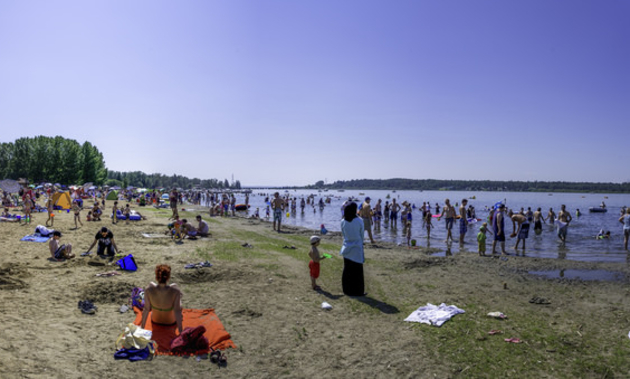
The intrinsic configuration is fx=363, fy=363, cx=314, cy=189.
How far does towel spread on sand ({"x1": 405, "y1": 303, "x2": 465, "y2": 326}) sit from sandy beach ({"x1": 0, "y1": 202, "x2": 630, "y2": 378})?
17cm

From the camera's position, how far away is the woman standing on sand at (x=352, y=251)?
8328 mm

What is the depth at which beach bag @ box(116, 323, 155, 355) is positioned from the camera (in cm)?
529

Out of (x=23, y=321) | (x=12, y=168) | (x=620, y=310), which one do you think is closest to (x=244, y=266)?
(x=23, y=321)

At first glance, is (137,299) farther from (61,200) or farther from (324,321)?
(61,200)

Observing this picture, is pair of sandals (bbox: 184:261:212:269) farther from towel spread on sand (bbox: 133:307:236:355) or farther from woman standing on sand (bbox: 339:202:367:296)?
woman standing on sand (bbox: 339:202:367:296)

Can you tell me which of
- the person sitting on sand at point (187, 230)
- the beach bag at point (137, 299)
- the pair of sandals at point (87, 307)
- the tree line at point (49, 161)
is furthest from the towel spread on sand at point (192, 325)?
the tree line at point (49, 161)

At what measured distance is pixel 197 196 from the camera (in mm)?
69000

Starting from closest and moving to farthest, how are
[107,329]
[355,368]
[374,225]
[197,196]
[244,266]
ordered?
[355,368]
[107,329]
[244,266]
[374,225]
[197,196]

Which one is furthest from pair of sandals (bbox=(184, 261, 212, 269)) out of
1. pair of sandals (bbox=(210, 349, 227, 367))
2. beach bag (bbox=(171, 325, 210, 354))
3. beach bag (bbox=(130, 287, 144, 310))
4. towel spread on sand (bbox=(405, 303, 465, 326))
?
towel spread on sand (bbox=(405, 303, 465, 326))

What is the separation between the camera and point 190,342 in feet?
18.0

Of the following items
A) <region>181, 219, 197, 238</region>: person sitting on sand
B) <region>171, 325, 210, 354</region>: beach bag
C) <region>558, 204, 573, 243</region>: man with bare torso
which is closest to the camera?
<region>171, 325, 210, 354</region>: beach bag

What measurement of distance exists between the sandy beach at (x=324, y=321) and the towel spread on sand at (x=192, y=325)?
20 centimetres

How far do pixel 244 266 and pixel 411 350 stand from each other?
21.8 feet

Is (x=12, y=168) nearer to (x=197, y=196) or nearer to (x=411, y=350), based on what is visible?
(x=197, y=196)
